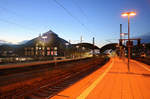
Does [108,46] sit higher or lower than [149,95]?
higher

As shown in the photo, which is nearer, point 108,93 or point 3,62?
point 108,93

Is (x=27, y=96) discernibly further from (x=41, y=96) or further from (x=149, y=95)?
(x=149, y=95)

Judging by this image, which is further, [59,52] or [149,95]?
[59,52]

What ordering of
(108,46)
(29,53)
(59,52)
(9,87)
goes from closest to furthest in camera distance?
(9,87) → (29,53) → (59,52) → (108,46)

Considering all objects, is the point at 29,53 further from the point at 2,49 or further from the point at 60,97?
the point at 60,97

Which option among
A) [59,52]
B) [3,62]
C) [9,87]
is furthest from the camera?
[59,52]

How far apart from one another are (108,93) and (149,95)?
190 centimetres

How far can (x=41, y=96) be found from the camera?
23.6 feet

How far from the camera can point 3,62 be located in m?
26.1

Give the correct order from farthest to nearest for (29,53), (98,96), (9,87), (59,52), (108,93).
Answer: (59,52)
(29,53)
(9,87)
(108,93)
(98,96)

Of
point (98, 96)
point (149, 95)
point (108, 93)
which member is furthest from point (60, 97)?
point (149, 95)

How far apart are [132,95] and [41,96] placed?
459 cm

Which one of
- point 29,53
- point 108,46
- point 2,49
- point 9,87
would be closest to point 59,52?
point 29,53

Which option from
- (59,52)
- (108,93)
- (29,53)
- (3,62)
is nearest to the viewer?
(108,93)
